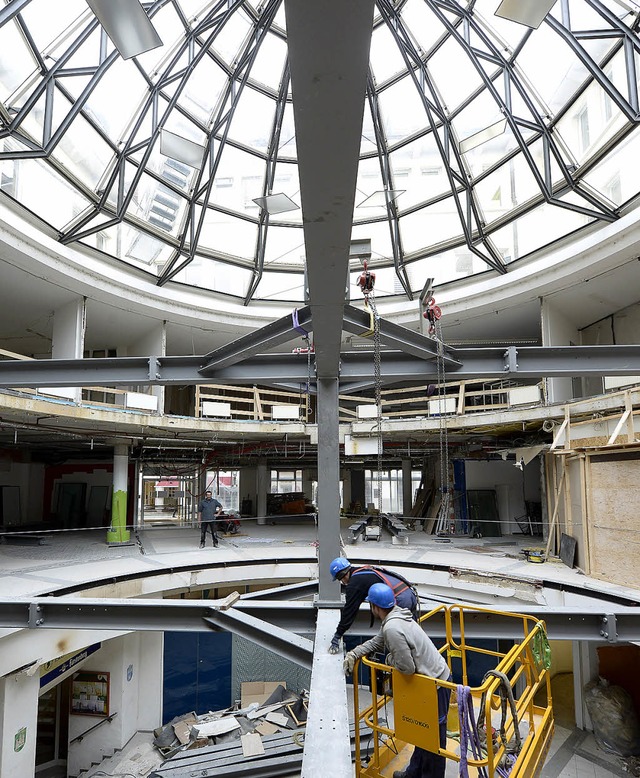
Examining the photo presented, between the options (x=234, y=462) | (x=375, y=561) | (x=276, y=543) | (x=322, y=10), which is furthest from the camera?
(x=234, y=462)

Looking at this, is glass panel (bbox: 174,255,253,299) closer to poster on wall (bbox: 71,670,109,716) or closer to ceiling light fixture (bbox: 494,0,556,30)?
ceiling light fixture (bbox: 494,0,556,30)

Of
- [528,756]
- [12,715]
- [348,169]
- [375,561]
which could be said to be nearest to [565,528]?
[375,561]

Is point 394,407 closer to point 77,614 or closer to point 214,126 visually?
point 214,126

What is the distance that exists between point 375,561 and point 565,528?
19.3 feet

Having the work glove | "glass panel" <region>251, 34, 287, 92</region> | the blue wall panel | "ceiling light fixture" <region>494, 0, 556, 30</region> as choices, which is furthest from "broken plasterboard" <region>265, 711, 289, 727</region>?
"glass panel" <region>251, 34, 287, 92</region>

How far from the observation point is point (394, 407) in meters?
31.8

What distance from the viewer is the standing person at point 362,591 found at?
18.4 ft

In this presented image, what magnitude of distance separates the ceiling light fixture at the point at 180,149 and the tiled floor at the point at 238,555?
11639 mm

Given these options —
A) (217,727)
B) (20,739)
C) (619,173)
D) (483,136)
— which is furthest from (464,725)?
(483,136)

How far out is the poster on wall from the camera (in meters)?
15.6

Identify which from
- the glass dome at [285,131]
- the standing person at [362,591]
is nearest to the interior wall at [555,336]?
the glass dome at [285,131]

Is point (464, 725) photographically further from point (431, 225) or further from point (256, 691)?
point (431, 225)

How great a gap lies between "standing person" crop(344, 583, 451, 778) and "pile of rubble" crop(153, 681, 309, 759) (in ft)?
25.3

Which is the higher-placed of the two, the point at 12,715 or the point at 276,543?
the point at 276,543
